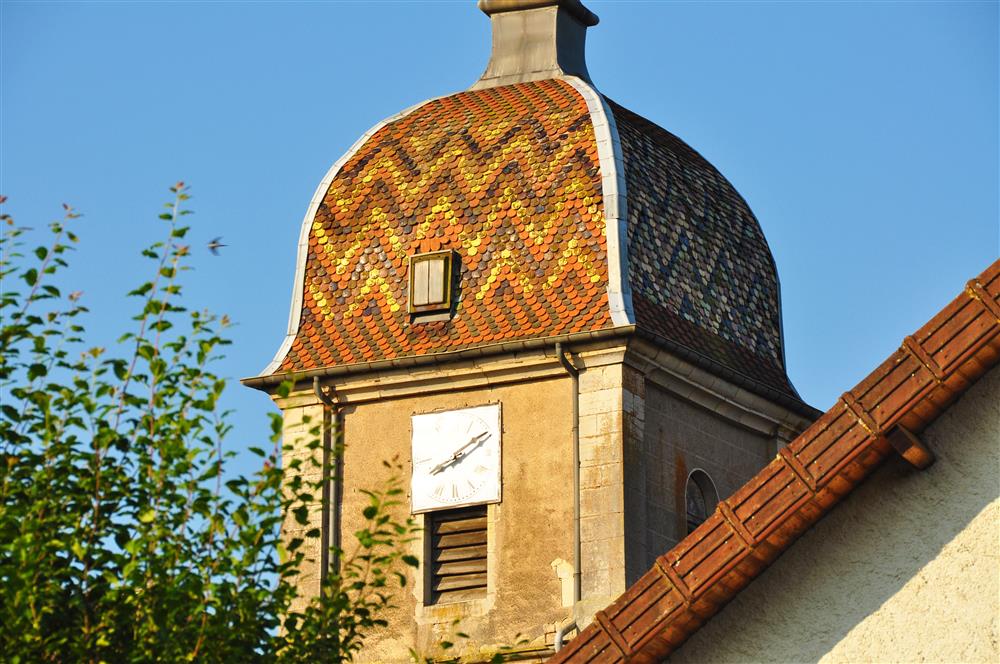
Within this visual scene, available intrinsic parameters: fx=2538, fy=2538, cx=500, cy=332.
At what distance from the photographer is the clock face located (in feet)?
82.7

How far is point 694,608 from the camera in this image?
12.3m

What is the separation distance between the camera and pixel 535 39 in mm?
28656

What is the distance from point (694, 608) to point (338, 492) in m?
13.7

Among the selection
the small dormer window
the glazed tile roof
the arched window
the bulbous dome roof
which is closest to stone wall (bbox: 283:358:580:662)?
the bulbous dome roof

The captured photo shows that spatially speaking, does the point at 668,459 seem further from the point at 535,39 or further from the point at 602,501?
the point at 535,39

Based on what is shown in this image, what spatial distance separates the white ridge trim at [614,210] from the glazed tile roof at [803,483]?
12.3m

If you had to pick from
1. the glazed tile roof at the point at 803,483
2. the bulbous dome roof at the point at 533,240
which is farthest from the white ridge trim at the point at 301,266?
the glazed tile roof at the point at 803,483

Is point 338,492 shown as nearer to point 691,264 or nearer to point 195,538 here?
point 691,264

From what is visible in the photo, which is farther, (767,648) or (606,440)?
(606,440)

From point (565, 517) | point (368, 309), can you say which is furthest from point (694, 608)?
point (368, 309)

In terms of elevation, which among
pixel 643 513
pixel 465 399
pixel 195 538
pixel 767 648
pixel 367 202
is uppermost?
pixel 367 202

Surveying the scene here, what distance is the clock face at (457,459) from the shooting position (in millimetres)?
25203


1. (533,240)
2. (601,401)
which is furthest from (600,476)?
(533,240)

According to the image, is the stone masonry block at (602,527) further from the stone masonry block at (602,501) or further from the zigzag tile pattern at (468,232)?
the zigzag tile pattern at (468,232)
